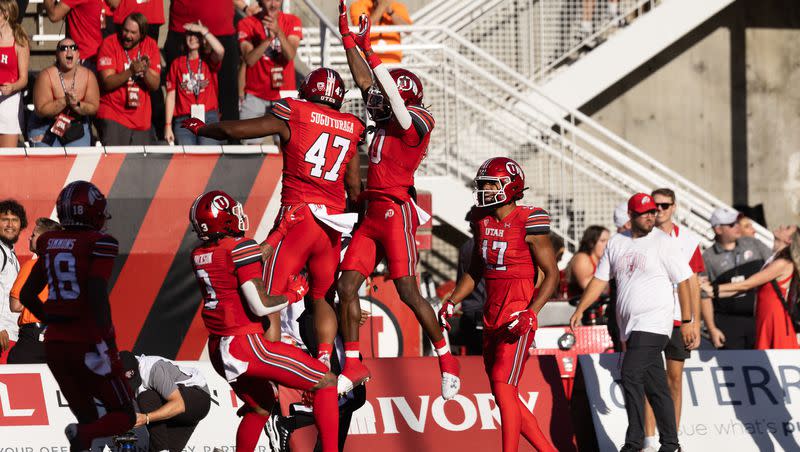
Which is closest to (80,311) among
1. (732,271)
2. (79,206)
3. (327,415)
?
(79,206)

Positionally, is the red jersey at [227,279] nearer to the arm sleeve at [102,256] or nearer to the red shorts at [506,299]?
the arm sleeve at [102,256]

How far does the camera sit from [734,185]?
20.2 metres

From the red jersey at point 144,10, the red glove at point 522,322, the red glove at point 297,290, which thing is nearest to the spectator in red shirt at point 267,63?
the red jersey at point 144,10

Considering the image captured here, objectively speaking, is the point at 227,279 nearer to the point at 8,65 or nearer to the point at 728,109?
the point at 8,65

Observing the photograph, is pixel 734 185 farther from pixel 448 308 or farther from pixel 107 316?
pixel 107 316

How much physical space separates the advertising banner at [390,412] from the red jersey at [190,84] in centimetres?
363

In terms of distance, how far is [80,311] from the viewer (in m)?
9.05

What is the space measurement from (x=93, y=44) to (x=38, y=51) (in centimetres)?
122

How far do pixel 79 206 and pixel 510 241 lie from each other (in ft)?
10.3

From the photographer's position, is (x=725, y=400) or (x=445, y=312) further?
(x=725, y=400)

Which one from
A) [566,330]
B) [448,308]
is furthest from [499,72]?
[448,308]

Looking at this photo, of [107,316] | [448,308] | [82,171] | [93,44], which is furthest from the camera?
[93,44]

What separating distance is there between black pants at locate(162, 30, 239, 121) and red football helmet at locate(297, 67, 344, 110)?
4.53 meters

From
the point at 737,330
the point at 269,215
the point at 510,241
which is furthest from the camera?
the point at 737,330
